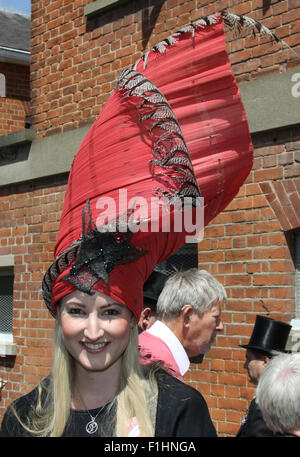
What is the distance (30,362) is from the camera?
24.9ft

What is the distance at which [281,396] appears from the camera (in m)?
2.67

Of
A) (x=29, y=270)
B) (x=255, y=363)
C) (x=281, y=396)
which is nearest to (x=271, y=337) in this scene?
(x=255, y=363)

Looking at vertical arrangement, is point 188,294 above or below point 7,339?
above

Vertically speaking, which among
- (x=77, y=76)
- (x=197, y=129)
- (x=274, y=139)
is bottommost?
(x=197, y=129)

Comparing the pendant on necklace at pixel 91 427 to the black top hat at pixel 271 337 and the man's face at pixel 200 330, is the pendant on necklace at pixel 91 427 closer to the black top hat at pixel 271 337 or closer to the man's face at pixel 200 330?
the man's face at pixel 200 330

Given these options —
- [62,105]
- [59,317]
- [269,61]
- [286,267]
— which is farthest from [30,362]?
[59,317]

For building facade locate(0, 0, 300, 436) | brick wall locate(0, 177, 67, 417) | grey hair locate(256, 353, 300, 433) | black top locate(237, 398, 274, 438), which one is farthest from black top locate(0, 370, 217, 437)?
brick wall locate(0, 177, 67, 417)

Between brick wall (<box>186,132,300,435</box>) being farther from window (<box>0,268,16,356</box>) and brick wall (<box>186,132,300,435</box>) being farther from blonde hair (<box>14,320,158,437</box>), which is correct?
window (<box>0,268,16,356</box>)

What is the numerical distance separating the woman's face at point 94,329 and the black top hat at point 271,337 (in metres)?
2.48

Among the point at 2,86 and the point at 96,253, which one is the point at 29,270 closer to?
the point at 2,86

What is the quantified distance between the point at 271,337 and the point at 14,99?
8.19m

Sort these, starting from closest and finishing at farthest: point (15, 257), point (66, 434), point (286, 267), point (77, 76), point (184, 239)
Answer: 1. point (66, 434)
2. point (184, 239)
3. point (286, 267)
4. point (77, 76)
5. point (15, 257)

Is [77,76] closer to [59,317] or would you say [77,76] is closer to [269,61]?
[269,61]

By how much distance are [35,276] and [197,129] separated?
520cm
